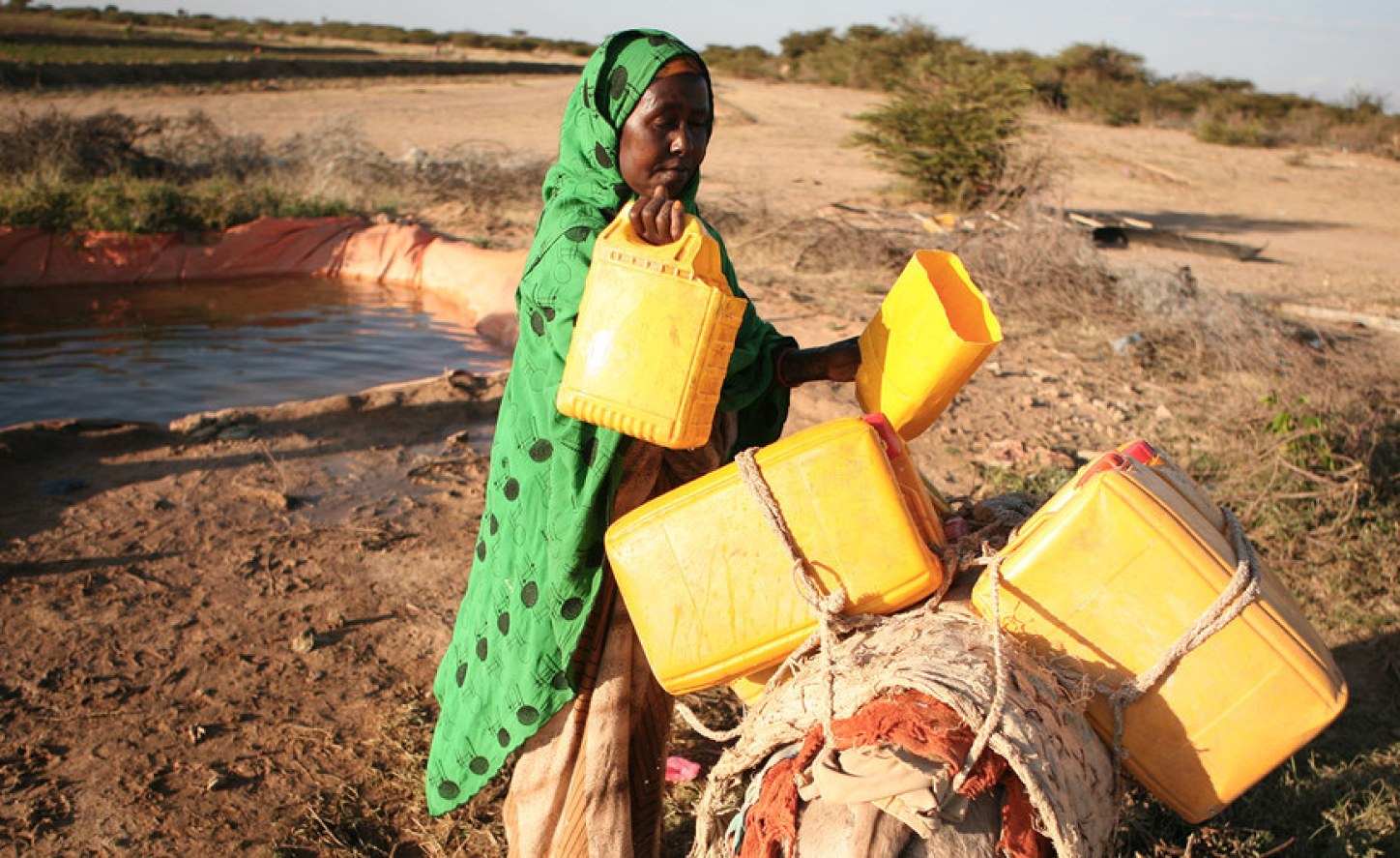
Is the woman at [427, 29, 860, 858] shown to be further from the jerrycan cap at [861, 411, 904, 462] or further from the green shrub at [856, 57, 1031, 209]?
the green shrub at [856, 57, 1031, 209]

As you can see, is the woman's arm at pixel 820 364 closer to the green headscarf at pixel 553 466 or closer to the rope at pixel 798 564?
the green headscarf at pixel 553 466

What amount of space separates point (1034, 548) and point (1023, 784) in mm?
318

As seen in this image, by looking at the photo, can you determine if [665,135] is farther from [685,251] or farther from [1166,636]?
[1166,636]

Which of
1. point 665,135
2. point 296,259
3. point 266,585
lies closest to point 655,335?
point 665,135

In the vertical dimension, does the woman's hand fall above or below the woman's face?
below

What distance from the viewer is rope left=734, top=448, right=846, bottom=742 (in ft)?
4.77

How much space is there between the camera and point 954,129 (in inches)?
418

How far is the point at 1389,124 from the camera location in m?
24.3

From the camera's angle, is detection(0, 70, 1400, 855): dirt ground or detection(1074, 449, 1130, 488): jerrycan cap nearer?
detection(1074, 449, 1130, 488): jerrycan cap

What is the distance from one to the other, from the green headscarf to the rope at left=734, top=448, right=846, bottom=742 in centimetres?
30

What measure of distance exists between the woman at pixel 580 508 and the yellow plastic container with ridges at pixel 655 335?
0.15 meters

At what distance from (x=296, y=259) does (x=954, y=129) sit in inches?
255

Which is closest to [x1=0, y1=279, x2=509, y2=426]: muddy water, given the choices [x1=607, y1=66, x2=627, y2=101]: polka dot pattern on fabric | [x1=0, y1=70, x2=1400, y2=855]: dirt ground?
[x1=0, y1=70, x2=1400, y2=855]: dirt ground

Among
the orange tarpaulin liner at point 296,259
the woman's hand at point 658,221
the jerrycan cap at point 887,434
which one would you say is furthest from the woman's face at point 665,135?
the orange tarpaulin liner at point 296,259
